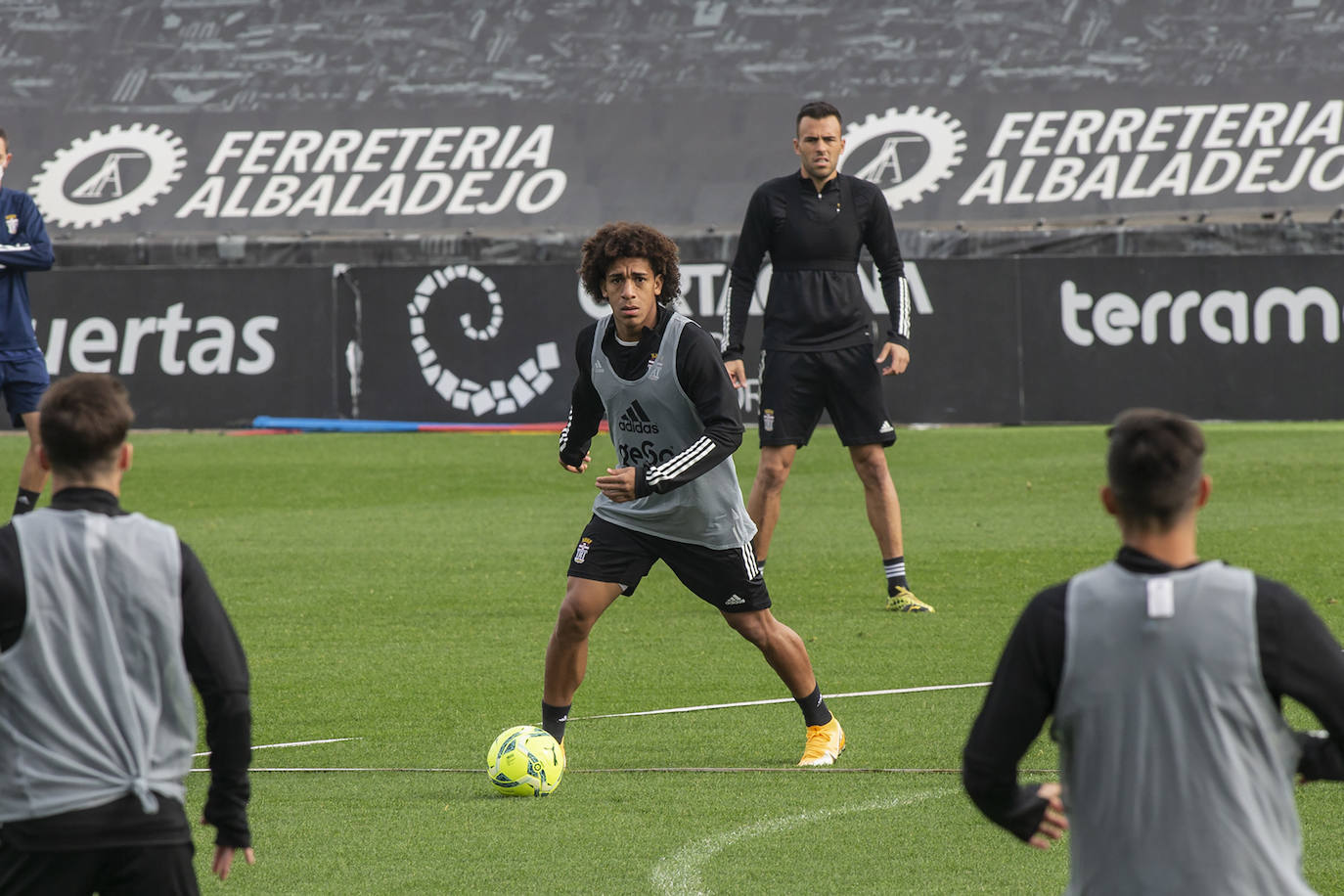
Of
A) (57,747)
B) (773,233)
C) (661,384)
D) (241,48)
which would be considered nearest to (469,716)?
(661,384)

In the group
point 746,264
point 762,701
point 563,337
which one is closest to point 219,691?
point 762,701

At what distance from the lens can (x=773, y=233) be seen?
9.62m

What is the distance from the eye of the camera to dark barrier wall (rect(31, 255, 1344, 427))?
60.8 ft

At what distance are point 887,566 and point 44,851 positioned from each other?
6795mm

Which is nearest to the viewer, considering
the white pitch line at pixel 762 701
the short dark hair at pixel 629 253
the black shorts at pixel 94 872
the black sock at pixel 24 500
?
the black shorts at pixel 94 872

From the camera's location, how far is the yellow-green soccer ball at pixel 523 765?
19.7ft

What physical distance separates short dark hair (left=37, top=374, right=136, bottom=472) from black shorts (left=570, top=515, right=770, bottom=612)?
3.12 metres

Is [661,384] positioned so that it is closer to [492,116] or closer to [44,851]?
[44,851]

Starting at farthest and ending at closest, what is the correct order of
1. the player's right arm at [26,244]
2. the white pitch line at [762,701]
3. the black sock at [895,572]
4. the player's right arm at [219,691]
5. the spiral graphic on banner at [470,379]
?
the spiral graphic on banner at [470,379] < the player's right arm at [26,244] < the black sock at [895,572] < the white pitch line at [762,701] < the player's right arm at [219,691]

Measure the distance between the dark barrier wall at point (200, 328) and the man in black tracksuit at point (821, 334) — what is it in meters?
10.9

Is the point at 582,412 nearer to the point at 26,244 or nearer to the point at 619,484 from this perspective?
the point at 619,484

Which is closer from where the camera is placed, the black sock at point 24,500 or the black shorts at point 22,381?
the black sock at point 24,500

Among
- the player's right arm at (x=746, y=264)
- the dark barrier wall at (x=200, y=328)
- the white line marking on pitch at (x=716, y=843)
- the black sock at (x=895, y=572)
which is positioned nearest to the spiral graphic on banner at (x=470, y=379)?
the dark barrier wall at (x=200, y=328)

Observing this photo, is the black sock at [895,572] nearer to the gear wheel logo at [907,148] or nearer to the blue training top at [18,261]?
the blue training top at [18,261]
